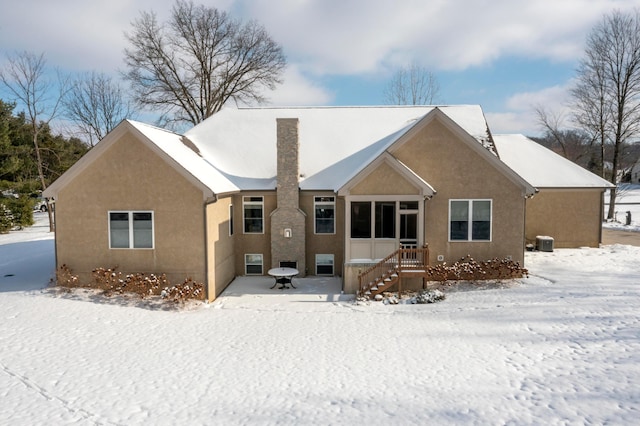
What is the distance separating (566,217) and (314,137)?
45.8 ft

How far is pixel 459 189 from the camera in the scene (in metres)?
15.6

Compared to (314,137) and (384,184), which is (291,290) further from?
(314,137)

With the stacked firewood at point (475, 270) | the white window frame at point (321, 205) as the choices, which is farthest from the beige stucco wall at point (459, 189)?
the white window frame at point (321, 205)

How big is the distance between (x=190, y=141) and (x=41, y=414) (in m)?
14.2

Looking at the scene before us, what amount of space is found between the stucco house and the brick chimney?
4cm

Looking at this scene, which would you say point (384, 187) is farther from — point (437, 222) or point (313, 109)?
point (313, 109)

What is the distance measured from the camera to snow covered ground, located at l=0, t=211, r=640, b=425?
701 centimetres

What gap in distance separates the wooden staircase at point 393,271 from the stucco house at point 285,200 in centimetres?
46

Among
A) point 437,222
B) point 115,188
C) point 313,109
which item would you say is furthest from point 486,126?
point 115,188

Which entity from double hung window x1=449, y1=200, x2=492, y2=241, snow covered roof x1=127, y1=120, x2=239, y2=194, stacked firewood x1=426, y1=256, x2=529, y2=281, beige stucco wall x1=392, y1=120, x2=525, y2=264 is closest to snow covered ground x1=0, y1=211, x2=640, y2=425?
stacked firewood x1=426, y1=256, x2=529, y2=281

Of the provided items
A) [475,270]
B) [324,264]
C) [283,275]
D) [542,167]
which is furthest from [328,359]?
[542,167]

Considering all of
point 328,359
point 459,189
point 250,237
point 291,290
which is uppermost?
point 459,189

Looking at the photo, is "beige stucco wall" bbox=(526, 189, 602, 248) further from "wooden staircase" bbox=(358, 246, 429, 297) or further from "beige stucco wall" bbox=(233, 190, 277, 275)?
"beige stucco wall" bbox=(233, 190, 277, 275)

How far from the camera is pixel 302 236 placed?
56.0ft
